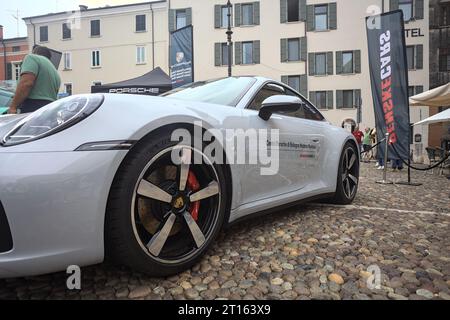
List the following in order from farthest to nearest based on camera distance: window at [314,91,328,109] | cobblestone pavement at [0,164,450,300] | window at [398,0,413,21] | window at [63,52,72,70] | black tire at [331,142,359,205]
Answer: window at [63,52,72,70] < window at [314,91,328,109] < window at [398,0,413,21] < black tire at [331,142,359,205] < cobblestone pavement at [0,164,450,300]

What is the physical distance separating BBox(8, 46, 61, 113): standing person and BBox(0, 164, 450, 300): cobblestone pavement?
2.04 metres

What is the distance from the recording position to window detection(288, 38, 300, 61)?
25.8 meters

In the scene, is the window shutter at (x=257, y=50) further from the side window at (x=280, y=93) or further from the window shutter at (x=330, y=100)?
the side window at (x=280, y=93)

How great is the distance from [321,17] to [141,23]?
13.5 metres

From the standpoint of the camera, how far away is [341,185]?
11.9ft

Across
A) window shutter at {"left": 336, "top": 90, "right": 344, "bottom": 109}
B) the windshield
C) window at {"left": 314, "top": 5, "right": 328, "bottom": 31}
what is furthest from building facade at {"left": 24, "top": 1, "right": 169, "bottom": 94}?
the windshield

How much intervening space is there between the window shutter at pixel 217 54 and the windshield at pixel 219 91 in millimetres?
24387

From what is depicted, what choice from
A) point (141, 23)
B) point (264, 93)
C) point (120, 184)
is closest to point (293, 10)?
point (141, 23)

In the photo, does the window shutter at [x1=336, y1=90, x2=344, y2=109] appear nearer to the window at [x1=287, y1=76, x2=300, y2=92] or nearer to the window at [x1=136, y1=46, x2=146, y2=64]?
the window at [x1=287, y1=76, x2=300, y2=92]

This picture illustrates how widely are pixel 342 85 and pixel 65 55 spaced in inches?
866

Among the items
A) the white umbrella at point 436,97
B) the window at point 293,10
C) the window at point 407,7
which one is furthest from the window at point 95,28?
the white umbrella at point 436,97

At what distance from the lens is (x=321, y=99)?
25438mm

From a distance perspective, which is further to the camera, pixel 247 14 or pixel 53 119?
pixel 247 14

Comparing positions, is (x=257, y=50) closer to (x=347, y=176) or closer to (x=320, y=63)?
(x=320, y=63)
